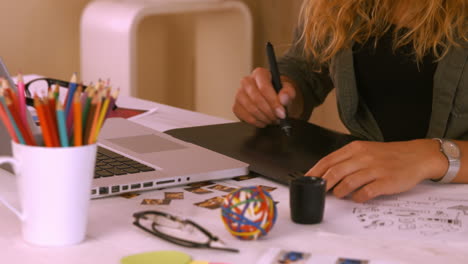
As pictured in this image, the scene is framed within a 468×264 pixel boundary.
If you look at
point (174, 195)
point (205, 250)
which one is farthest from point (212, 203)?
point (205, 250)

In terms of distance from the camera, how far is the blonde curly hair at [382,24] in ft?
4.52

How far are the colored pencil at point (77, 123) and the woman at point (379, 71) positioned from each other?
0.61m

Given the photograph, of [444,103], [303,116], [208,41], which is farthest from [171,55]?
[444,103]

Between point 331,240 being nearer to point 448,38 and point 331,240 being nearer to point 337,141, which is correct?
point 337,141

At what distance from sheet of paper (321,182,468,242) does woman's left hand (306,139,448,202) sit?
0.02 m

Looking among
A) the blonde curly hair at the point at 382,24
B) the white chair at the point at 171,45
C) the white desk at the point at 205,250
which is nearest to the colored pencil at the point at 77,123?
the white desk at the point at 205,250

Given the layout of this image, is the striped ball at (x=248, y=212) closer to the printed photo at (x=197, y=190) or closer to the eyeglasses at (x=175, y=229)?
the eyeglasses at (x=175, y=229)

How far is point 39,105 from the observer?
782mm

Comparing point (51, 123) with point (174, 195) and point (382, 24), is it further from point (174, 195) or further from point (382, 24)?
point (382, 24)

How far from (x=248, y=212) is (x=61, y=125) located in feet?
0.76

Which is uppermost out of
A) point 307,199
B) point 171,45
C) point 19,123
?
point 19,123

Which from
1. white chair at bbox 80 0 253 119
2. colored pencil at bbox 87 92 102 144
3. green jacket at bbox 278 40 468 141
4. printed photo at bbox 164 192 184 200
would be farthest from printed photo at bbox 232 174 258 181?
white chair at bbox 80 0 253 119

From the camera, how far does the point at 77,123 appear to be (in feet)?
2.61

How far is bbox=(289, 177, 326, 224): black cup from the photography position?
3.00 feet
